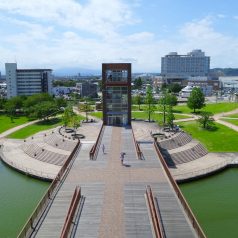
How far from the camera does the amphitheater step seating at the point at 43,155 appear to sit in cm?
4486

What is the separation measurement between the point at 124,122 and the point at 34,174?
21821 millimetres

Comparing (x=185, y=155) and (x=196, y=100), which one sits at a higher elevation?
(x=196, y=100)

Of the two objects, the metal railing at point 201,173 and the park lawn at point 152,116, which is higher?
the park lawn at point 152,116

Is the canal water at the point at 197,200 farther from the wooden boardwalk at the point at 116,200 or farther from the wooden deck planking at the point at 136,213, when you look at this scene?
the wooden deck planking at the point at 136,213

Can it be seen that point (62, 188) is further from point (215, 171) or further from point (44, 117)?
point (44, 117)

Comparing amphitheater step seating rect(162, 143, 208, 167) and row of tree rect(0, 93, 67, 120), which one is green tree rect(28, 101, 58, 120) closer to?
row of tree rect(0, 93, 67, 120)

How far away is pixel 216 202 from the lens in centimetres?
3391

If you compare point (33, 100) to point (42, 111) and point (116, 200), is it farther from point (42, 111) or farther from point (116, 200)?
point (116, 200)

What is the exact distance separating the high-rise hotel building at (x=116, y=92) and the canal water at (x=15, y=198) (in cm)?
1994

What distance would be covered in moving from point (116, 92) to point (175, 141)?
531 inches

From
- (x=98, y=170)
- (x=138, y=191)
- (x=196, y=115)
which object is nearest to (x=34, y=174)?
(x=98, y=170)

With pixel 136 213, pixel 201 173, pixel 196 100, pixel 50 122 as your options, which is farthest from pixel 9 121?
pixel 136 213

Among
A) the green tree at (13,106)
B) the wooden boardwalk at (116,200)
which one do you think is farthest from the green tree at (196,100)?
the wooden boardwalk at (116,200)

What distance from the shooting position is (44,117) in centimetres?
8088
